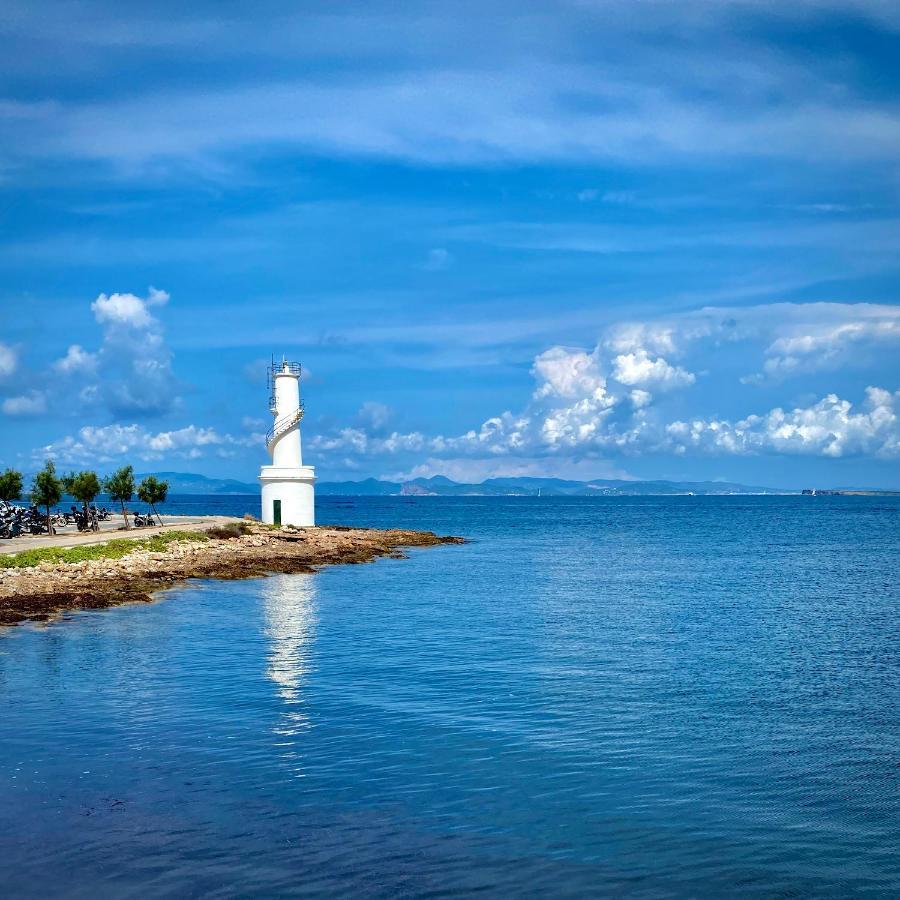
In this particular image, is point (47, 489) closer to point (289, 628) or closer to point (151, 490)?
point (151, 490)

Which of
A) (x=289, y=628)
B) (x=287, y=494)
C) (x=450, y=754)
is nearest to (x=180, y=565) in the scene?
(x=289, y=628)

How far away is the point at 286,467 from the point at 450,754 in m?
55.8

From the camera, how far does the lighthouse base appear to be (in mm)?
71625

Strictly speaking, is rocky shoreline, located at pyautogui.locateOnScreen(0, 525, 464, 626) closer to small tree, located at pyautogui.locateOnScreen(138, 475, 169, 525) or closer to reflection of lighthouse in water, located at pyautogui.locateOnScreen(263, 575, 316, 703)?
reflection of lighthouse in water, located at pyautogui.locateOnScreen(263, 575, 316, 703)

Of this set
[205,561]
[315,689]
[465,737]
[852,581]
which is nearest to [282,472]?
[205,561]

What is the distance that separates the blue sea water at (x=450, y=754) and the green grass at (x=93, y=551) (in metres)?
9.24

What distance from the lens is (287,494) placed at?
72.3 m

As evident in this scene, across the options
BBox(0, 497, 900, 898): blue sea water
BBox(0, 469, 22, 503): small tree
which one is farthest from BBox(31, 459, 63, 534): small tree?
BBox(0, 497, 900, 898): blue sea water

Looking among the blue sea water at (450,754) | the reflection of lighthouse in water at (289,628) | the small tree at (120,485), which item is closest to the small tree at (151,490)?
the small tree at (120,485)

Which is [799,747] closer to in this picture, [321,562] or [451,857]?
[451,857]

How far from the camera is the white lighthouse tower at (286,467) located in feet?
232

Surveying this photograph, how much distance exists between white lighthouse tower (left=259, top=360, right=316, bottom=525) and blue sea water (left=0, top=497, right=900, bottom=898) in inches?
1411

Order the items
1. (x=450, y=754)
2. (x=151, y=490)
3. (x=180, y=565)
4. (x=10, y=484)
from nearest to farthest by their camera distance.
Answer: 1. (x=450, y=754)
2. (x=180, y=565)
3. (x=10, y=484)
4. (x=151, y=490)

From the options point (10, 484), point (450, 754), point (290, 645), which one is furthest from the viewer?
point (10, 484)
